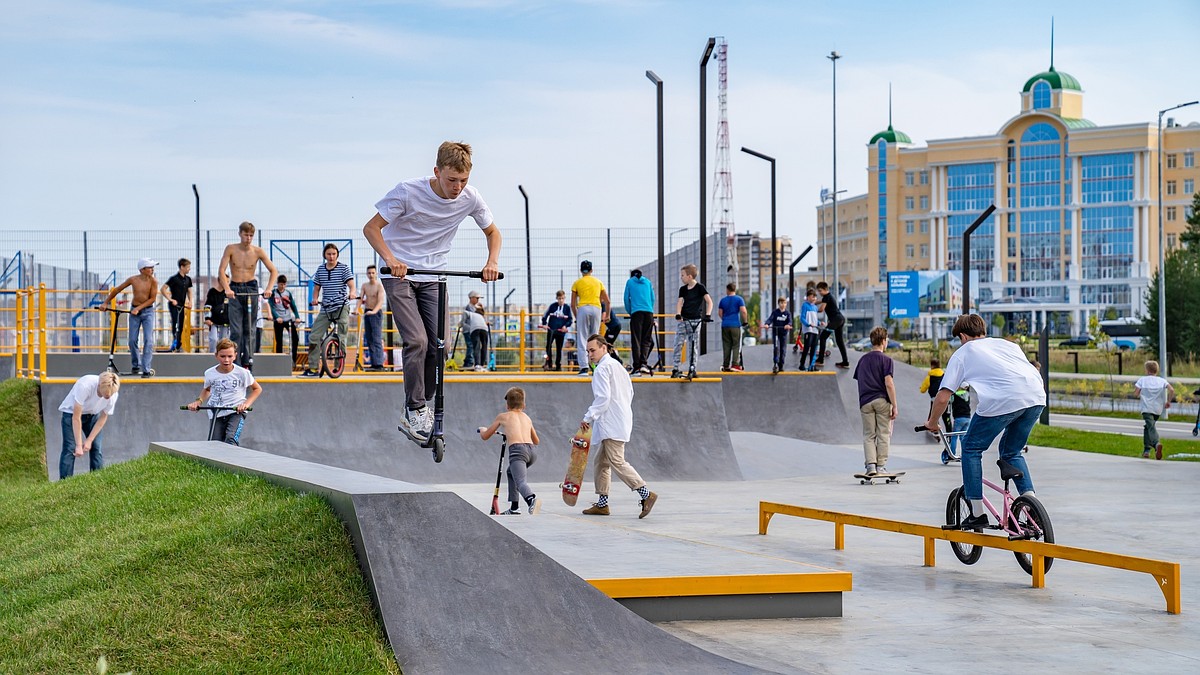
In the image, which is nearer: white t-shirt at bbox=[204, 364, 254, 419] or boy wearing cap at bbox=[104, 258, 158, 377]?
white t-shirt at bbox=[204, 364, 254, 419]

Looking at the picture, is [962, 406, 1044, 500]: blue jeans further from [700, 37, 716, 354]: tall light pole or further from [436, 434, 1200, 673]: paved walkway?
[700, 37, 716, 354]: tall light pole

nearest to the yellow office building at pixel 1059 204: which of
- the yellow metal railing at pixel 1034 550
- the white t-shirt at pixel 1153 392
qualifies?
the white t-shirt at pixel 1153 392

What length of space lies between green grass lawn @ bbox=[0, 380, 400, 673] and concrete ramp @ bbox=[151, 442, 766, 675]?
0.19 meters

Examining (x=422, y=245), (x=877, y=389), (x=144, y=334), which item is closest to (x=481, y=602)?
(x=422, y=245)

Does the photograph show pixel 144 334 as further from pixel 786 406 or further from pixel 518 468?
pixel 786 406

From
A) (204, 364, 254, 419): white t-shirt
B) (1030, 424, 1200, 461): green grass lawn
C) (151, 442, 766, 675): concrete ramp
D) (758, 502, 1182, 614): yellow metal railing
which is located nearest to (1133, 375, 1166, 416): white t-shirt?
(1030, 424, 1200, 461): green grass lawn

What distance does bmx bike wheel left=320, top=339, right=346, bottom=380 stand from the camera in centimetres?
1670

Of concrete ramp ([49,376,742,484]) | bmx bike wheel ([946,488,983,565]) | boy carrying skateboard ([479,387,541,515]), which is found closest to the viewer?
bmx bike wheel ([946,488,983,565])

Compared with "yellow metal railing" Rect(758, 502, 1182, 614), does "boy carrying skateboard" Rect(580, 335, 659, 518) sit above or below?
above

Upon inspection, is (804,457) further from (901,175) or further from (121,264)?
(901,175)

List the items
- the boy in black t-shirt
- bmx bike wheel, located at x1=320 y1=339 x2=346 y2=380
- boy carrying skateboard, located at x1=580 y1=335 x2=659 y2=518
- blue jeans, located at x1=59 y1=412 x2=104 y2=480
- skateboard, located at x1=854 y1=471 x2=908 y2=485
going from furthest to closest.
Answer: the boy in black t-shirt < bmx bike wheel, located at x1=320 y1=339 x2=346 y2=380 < skateboard, located at x1=854 y1=471 x2=908 y2=485 < blue jeans, located at x1=59 y1=412 x2=104 y2=480 < boy carrying skateboard, located at x1=580 y1=335 x2=659 y2=518

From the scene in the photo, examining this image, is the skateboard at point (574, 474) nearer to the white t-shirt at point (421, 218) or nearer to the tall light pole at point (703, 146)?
the white t-shirt at point (421, 218)

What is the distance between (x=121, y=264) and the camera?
24500mm

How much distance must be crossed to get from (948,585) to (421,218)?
14.7ft
